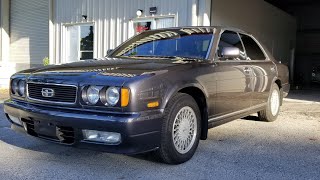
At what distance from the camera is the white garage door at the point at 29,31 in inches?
599

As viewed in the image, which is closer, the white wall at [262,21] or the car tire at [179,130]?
the car tire at [179,130]

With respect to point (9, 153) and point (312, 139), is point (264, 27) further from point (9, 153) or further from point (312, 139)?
point (9, 153)

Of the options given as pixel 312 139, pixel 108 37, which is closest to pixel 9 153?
pixel 312 139

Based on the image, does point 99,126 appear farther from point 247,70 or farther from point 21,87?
point 247,70

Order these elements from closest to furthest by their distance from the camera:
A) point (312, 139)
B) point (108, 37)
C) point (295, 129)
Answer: point (312, 139) < point (295, 129) < point (108, 37)

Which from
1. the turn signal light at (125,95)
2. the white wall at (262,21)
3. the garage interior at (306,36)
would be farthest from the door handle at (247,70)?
the garage interior at (306,36)

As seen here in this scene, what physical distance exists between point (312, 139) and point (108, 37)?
313 inches

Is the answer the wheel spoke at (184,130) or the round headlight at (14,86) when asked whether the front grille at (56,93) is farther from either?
the wheel spoke at (184,130)

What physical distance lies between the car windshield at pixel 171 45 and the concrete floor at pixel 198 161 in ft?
4.21

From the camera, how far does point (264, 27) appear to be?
15.9 meters

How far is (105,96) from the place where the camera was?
365cm

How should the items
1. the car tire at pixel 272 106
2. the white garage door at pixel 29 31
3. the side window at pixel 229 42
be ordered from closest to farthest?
the side window at pixel 229 42, the car tire at pixel 272 106, the white garage door at pixel 29 31

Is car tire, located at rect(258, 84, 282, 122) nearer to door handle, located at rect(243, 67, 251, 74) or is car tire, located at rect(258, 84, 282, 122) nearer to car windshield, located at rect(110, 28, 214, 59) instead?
door handle, located at rect(243, 67, 251, 74)

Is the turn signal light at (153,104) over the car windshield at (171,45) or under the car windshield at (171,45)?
under
